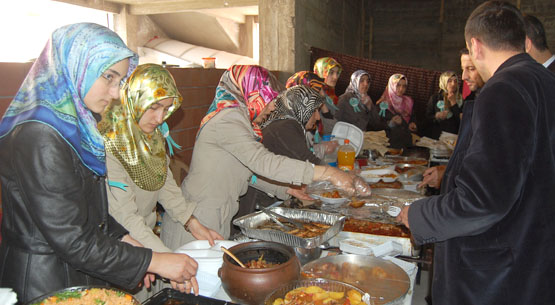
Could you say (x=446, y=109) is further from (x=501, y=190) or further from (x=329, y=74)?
(x=501, y=190)

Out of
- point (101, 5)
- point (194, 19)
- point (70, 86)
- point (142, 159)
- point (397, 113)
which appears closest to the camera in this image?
point (70, 86)

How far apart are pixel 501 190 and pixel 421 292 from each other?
7.64 feet

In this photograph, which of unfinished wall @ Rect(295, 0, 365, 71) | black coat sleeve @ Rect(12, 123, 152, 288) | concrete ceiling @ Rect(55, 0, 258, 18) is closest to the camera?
black coat sleeve @ Rect(12, 123, 152, 288)

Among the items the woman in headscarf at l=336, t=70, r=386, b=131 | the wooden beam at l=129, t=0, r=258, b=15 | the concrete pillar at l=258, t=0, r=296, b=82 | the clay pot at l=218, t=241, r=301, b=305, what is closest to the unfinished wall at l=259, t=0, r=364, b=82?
the concrete pillar at l=258, t=0, r=296, b=82

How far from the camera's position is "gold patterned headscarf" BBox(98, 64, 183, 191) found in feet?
6.16

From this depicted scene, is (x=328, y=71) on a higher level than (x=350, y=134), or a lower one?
higher

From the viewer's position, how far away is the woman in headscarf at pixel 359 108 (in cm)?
498

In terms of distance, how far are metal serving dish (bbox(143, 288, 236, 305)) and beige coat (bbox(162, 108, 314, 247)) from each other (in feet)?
3.03

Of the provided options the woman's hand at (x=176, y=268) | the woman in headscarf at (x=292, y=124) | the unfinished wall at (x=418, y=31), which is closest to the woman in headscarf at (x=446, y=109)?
the woman in headscarf at (x=292, y=124)

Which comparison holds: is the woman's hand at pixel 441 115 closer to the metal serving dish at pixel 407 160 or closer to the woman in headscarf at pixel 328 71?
the woman in headscarf at pixel 328 71

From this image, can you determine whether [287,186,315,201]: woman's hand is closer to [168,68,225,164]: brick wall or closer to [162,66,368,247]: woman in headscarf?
[162,66,368,247]: woman in headscarf

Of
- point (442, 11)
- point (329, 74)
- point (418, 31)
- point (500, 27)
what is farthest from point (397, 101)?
point (442, 11)

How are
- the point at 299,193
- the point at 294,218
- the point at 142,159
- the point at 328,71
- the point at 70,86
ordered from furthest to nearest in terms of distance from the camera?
1. the point at 328,71
2. the point at 299,193
3. the point at 294,218
4. the point at 142,159
5. the point at 70,86

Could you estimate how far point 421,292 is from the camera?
10.9 ft
